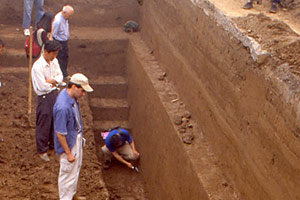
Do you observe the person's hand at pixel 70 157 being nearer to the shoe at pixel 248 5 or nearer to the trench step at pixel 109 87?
the shoe at pixel 248 5

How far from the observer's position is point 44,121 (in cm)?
589

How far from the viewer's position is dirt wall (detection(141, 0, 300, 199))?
13.3 ft

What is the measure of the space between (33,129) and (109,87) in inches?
112

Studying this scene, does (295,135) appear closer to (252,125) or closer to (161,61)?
(252,125)

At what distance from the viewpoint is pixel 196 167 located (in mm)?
5359

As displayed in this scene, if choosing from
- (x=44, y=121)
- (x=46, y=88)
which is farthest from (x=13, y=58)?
(x=46, y=88)

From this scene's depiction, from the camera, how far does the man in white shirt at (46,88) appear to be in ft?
18.0

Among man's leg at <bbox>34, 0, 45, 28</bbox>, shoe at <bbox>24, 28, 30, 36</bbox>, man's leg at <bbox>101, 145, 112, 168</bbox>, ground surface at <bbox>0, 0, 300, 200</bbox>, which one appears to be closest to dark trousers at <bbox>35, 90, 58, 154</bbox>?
ground surface at <bbox>0, 0, 300, 200</bbox>

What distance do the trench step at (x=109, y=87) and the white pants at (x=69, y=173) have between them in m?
4.44

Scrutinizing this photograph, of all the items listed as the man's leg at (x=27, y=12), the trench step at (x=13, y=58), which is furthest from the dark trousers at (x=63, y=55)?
the man's leg at (x=27, y=12)

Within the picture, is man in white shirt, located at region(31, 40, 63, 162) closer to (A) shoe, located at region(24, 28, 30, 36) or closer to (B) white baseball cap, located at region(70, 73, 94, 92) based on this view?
(B) white baseball cap, located at region(70, 73, 94, 92)

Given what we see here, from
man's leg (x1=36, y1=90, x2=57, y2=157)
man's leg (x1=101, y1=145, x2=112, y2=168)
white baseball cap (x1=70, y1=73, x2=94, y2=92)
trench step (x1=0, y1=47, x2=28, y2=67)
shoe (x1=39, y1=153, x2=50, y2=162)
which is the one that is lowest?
man's leg (x1=101, y1=145, x2=112, y2=168)

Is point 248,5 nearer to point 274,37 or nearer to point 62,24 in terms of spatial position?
point 274,37

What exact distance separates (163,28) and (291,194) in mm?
4830
